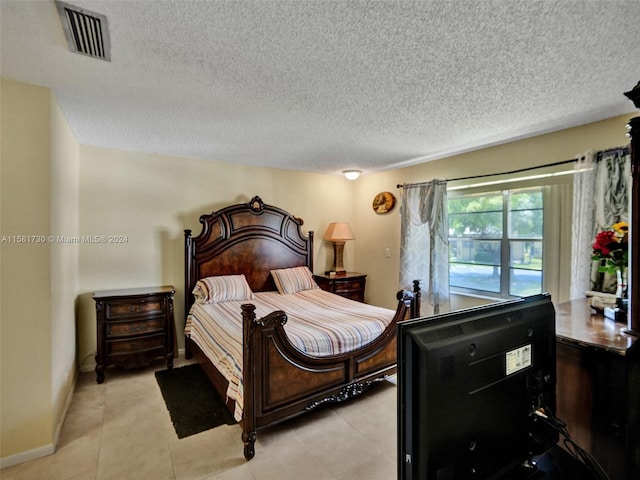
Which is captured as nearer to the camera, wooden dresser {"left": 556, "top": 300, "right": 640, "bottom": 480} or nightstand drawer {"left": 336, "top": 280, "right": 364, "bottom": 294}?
wooden dresser {"left": 556, "top": 300, "right": 640, "bottom": 480}

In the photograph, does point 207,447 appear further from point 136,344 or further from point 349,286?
point 349,286

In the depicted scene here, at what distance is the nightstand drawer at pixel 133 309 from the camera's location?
9.99 ft

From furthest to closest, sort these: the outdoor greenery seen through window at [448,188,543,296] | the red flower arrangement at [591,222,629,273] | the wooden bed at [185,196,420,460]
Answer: the outdoor greenery seen through window at [448,188,543,296] < the wooden bed at [185,196,420,460] < the red flower arrangement at [591,222,629,273]

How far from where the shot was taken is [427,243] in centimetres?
402

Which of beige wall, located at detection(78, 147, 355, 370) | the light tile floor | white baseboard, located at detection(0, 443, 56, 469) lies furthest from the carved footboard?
beige wall, located at detection(78, 147, 355, 370)

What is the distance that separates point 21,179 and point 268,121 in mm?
1710

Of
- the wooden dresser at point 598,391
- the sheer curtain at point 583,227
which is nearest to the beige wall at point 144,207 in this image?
the sheer curtain at point 583,227

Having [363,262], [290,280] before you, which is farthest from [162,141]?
[363,262]

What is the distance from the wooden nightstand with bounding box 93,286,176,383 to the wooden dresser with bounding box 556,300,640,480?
3.25m

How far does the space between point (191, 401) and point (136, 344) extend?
92 centimetres

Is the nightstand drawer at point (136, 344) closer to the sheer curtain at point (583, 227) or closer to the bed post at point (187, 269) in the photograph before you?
the bed post at point (187, 269)

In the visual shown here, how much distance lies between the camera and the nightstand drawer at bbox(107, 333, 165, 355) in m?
3.04

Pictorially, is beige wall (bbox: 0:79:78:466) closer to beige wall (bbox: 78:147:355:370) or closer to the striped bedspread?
the striped bedspread

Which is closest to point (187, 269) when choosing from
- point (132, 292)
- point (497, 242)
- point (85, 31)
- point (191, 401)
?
point (132, 292)
